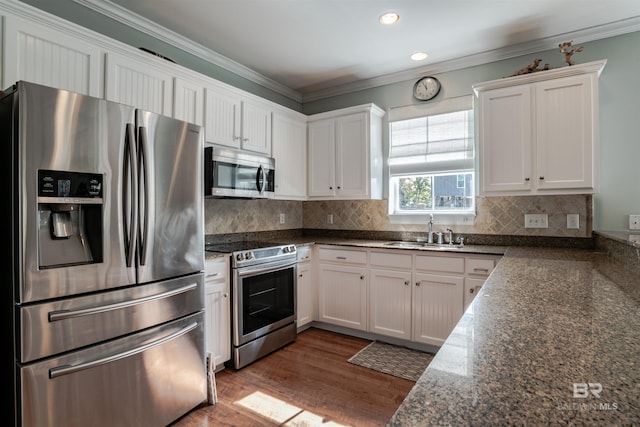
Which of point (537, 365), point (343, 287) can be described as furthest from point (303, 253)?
point (537, 365)

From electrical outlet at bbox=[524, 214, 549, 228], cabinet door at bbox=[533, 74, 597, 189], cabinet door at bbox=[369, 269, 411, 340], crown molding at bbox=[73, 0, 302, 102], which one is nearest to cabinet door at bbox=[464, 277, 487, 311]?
cabinet door at bbox=[369, 269, 411, 340]

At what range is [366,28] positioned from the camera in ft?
8.71

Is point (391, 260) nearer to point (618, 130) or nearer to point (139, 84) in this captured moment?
point (618, 130)

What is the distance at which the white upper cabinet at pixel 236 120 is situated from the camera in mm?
2721

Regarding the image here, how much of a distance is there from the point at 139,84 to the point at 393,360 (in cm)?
283

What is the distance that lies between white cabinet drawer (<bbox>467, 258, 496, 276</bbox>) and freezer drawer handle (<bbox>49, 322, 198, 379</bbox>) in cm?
212

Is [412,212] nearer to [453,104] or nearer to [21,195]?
[453,104]

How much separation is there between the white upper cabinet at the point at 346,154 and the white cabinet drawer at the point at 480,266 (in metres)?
1.18

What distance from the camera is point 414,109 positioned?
3.48 metres

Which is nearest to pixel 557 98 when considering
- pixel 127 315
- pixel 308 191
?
pixel 308 191

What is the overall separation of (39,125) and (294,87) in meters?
2.93

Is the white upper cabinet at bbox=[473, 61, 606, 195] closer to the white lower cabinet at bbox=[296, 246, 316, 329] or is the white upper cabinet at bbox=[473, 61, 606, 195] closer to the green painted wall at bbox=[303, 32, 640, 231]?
the green painted wall at bbox=[303, 32, 640, 231]

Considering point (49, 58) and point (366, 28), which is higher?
point (366, 28)

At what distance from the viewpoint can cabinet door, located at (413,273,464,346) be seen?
274cm
